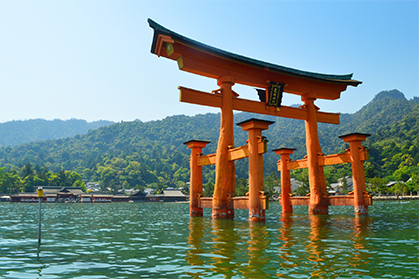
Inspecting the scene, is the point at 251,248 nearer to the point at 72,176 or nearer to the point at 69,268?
the point at 69,268

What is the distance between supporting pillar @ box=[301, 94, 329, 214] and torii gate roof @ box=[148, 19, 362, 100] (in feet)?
3.26

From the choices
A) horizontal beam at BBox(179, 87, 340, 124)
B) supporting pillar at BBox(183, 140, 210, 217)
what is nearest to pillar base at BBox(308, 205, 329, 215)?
horizontal beam at BBox(179, 87, 340, 124)

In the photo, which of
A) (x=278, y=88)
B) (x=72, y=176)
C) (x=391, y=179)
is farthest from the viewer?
(x=72, y=176)

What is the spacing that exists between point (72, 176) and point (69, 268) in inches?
4116

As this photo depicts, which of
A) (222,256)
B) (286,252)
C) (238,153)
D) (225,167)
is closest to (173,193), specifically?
(225,167)

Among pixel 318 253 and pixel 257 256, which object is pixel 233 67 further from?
pixel 257 256

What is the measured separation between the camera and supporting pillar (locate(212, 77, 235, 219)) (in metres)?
16.8

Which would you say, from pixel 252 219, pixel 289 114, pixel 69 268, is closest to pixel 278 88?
pixel 289 114

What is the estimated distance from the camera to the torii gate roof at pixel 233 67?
51.7 feet

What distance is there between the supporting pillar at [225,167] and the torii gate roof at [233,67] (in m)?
0.84

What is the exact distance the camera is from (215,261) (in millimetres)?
6992

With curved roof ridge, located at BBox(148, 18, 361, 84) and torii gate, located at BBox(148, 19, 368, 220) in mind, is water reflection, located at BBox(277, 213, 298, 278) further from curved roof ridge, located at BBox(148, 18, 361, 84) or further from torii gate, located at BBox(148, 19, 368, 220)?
curved roof ridge, located at BBox(148, 18, 361, 84)

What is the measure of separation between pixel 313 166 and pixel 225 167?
6.98 meters

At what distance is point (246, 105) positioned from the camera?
60.6 ft
